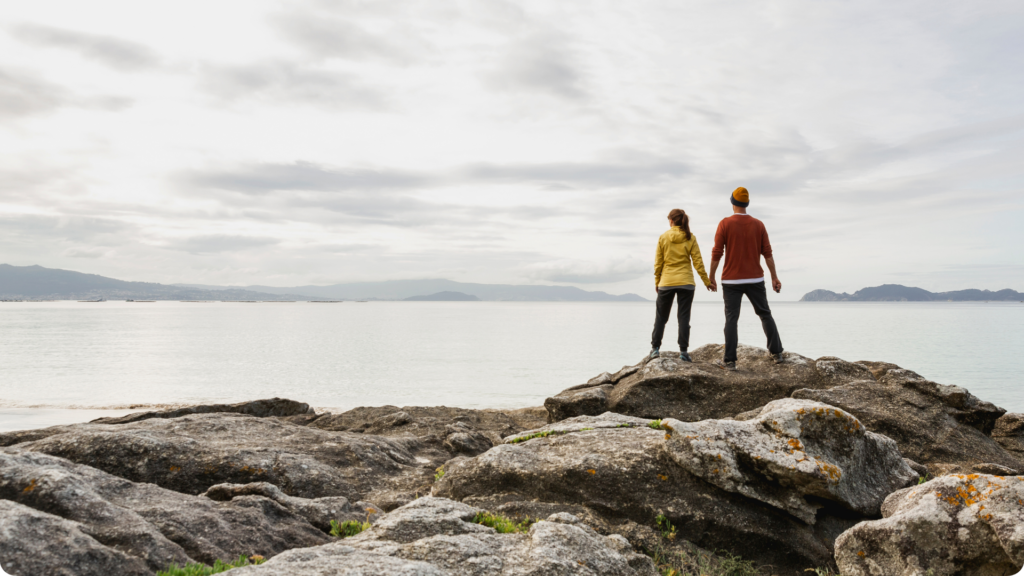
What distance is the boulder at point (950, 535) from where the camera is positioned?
5586mm

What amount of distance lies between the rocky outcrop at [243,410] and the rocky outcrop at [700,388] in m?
7.92

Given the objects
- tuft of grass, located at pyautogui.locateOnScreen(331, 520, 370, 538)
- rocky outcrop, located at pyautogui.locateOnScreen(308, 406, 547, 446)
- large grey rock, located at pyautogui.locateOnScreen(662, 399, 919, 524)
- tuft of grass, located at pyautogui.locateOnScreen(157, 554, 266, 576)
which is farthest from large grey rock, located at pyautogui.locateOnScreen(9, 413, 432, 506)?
large grey rock, located at pyautogui.locateOnScreen(662, 399, 919, 524)

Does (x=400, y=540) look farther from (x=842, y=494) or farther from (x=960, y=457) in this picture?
(x=960, y=457)

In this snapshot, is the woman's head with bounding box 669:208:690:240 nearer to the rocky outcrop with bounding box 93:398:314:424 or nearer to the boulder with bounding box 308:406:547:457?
the boulder with bounding box 308:406:547:457

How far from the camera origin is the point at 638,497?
7.64m

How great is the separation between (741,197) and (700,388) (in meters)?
4.86

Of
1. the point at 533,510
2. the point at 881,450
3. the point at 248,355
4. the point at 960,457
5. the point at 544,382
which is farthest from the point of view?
the point at 248,355

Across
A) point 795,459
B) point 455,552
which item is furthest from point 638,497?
point 455,552

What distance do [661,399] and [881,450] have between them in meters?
5.28

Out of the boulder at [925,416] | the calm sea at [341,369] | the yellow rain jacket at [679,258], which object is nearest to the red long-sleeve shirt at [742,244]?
the yellow rain jacket at [679,258]

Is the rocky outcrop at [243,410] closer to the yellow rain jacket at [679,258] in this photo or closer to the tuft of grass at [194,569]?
the tuft of grass at [194,569]

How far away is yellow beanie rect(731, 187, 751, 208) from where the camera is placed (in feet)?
44.2

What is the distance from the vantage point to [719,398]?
13156 millimetres

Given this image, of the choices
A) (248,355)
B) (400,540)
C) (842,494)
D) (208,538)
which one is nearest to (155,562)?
(208,538)
